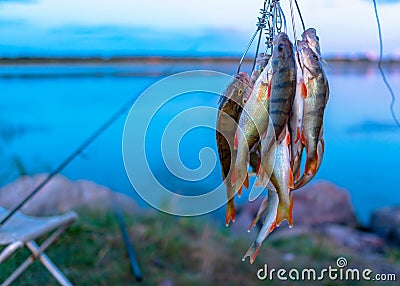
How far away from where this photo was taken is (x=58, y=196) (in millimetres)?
4988

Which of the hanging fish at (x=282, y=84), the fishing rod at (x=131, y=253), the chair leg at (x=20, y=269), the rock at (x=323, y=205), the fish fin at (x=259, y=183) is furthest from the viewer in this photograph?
the rock at (x=323, y=205)

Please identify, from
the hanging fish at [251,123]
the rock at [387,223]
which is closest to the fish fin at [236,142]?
the hanging fish at [251,123]

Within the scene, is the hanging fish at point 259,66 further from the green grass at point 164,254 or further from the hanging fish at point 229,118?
the green grass at point 164,254

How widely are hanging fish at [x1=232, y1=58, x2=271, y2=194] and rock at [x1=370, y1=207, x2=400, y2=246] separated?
4579 mm

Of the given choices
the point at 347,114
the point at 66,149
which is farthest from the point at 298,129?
the point at 347,114

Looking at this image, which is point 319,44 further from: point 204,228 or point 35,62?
point 35,62

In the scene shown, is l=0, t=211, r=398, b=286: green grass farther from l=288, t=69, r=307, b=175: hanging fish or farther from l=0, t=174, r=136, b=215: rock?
l=288, t=69, r=307, b=175: hanging fish

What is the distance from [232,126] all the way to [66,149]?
6.03 metres

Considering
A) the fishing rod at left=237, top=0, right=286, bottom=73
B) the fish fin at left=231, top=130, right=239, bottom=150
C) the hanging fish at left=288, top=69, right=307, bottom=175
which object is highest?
the fishing rod at left=237, top=0, right=286, bottom=73

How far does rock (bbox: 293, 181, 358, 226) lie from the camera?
5816 mm

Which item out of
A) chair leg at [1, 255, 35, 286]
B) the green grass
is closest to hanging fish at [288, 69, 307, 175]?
chair leg at [1, 255, 35, 286]

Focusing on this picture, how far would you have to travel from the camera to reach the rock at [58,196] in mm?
4586

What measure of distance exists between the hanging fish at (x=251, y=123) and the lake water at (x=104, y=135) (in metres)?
2.88

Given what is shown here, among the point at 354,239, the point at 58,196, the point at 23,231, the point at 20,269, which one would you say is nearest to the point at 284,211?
the point at 23,231
